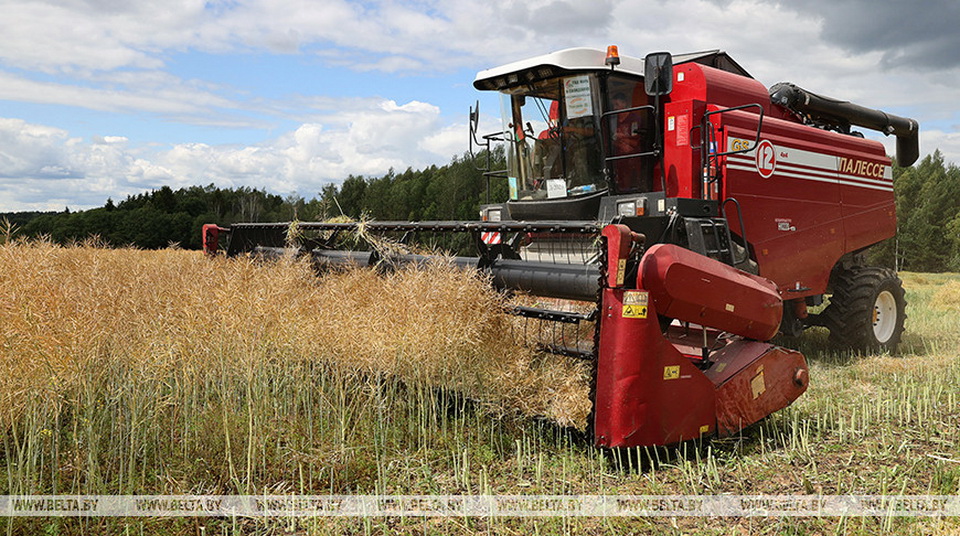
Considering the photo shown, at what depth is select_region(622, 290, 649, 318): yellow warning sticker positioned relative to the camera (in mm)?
3215

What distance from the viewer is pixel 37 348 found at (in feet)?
9.38

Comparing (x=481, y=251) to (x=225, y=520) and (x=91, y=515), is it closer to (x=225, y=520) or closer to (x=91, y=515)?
(x=225, y=520)

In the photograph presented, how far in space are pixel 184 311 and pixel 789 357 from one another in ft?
10.9

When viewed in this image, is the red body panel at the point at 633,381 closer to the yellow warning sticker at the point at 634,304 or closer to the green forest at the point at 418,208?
the yellow warning sticker at the point at 634,304

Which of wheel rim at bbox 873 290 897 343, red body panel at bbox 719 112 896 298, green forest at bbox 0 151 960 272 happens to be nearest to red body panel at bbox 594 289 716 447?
red body panel at bbox 719 112 896 298

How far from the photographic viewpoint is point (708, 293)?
11.6 feet

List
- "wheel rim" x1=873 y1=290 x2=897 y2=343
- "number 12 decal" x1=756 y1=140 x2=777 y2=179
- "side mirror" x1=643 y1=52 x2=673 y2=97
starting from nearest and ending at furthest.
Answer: "side mirror" x1=643 y1=52 x2=673 y2=97, "number 12 decal" x1=756 y1=140 x2=777 y2=179, "wheel rim" x1=873 y1=290 x2=897 y2=343

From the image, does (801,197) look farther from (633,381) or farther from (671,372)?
(633,381)

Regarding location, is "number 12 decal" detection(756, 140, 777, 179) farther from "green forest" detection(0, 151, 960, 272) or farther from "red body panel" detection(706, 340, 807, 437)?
"green forest" detection(0, 151, 960, 272)

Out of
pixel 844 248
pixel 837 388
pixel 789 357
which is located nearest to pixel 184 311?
pixel 789 357

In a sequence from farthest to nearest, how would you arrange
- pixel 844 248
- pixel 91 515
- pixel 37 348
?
1. pixel 844 248
2. pixel 37 348
3. pixel 91 515

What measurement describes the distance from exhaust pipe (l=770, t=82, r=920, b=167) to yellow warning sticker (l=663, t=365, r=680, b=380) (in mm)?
4060

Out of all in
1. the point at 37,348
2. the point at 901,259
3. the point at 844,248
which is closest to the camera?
the point at 37,348

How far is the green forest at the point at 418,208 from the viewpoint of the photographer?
17.0 m
